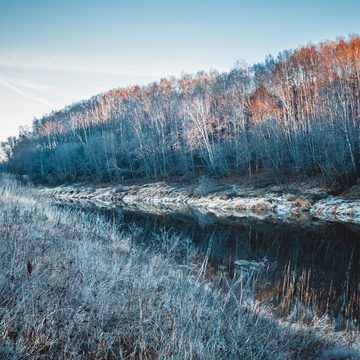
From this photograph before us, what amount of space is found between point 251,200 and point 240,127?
1490 centimetres

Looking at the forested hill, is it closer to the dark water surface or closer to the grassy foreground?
the dark water surface

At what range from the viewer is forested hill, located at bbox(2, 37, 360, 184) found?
25734 mm

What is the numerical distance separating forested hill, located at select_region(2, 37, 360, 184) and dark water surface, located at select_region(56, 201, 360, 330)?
10.2m

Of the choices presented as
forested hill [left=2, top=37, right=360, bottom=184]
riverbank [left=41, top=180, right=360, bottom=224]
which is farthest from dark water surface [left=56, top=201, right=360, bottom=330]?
forested hill [left=2, top=37, right=360, bottom=184]

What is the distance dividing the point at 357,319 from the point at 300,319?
1.28m

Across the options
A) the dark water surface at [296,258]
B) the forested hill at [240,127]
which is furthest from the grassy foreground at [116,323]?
the forested hill at [240,127]

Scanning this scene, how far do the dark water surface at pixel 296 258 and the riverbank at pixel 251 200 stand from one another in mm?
2846

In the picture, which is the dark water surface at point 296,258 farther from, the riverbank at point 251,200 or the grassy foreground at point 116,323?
the riverbank at point 251,200

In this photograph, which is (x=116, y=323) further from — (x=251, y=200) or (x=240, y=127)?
(x=240, y=127)

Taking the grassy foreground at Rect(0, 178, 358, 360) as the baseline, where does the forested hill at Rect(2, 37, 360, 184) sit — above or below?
above

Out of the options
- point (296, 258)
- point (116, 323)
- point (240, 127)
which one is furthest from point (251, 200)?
point (116, 323)

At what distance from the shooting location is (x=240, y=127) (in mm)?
36406

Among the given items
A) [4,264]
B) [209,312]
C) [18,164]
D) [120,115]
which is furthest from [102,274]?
[18,164]

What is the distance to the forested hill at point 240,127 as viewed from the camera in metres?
25.7
